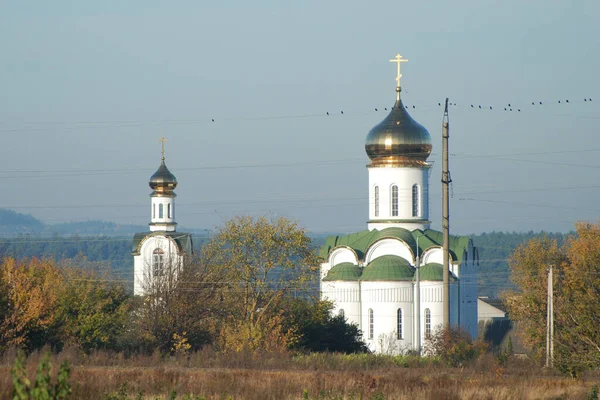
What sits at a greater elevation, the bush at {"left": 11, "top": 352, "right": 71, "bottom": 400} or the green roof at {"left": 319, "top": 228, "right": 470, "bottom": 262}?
the green roof at {"left": 319, "top": 228, "right": 470, "bottom": 262}

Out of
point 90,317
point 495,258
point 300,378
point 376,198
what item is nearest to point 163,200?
point 376,198

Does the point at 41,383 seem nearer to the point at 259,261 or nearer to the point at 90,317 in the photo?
the point at 90,317

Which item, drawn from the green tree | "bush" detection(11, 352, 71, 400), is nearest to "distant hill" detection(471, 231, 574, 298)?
the green tree

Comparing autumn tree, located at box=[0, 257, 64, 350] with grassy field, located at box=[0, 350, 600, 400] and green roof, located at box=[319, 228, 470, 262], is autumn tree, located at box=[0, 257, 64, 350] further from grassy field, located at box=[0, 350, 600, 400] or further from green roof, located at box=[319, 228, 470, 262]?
green roof, located at box=[319, 228, 470, 262]

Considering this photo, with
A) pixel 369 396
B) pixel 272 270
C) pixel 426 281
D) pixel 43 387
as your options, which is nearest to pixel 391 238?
pixel 426 281

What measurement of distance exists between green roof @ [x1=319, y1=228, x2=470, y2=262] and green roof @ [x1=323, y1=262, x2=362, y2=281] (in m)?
1.25

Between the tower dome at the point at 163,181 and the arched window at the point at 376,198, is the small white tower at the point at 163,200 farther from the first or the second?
the arched window at the point at 376,198

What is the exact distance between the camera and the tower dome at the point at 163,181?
63688mm

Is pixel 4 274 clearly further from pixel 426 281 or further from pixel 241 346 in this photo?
pixel 426 281

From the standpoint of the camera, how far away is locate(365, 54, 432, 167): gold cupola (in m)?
49.9

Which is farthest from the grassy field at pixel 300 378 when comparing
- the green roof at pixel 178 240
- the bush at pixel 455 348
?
the green roof at pixel 178 240

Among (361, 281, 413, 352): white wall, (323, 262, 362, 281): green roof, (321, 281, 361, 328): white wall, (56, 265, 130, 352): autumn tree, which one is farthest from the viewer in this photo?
(323, 262, 362, 281): green roof

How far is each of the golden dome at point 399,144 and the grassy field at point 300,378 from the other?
16.9 m

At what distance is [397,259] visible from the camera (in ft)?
155
